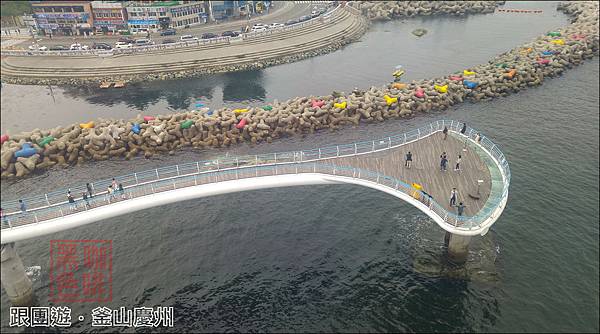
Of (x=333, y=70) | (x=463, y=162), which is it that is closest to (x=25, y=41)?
(x=333, y=70)

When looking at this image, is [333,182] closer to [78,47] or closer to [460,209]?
[460,209]

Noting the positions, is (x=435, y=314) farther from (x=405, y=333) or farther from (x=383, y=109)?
(x=383, y=109)

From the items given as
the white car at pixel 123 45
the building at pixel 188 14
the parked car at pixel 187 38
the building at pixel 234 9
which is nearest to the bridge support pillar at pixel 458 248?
the parked car at pixel 187 38

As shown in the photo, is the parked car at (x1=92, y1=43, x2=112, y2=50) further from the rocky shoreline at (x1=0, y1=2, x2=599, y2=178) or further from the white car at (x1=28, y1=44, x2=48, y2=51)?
the rocky shoreline at (x1=0, y1=2, x2=599, y2=178)

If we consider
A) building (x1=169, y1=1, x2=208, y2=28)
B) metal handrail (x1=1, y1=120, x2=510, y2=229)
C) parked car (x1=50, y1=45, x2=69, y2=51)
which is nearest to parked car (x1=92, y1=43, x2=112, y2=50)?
parked car (x1=50, y1=45, x2=69, y2=51)

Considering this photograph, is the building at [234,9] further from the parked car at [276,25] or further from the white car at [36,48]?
the white car at [36,48]

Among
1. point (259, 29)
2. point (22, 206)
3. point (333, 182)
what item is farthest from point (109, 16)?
point (333, 182)
